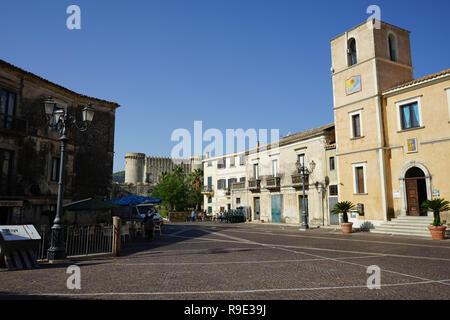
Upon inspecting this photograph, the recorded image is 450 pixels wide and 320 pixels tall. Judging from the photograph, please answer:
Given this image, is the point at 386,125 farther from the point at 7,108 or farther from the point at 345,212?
the point at 7,108

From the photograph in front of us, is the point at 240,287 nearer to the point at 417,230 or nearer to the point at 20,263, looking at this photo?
the point at 20,263

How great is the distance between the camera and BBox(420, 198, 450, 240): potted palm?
14.9 metres

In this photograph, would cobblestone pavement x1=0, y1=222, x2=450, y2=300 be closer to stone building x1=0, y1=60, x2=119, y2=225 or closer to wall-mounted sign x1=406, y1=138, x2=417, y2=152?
wall-mounted sign x1=406, y1=138, x2=417, y2=152

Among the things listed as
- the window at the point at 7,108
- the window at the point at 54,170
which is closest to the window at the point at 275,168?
the window at the point at 54,170

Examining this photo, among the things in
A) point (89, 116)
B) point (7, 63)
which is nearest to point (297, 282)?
point (89, 116)

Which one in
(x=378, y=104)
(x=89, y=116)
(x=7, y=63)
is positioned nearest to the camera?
(x=89, y=116)

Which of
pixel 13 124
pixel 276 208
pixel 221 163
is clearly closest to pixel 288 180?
pixel 276 208

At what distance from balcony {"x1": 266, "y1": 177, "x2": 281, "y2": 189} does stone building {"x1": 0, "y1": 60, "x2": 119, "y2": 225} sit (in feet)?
53.5

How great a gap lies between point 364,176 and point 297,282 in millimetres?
16042

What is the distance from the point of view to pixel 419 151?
18.3 meters

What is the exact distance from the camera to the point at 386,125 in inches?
796

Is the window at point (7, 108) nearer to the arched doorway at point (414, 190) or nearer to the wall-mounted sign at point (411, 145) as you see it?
the wall-mounted sign at point (411, 145)

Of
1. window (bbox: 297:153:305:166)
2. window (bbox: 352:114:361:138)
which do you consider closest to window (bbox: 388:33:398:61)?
window (bbox: 352:114:361:138)

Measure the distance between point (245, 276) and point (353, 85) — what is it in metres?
18.7
